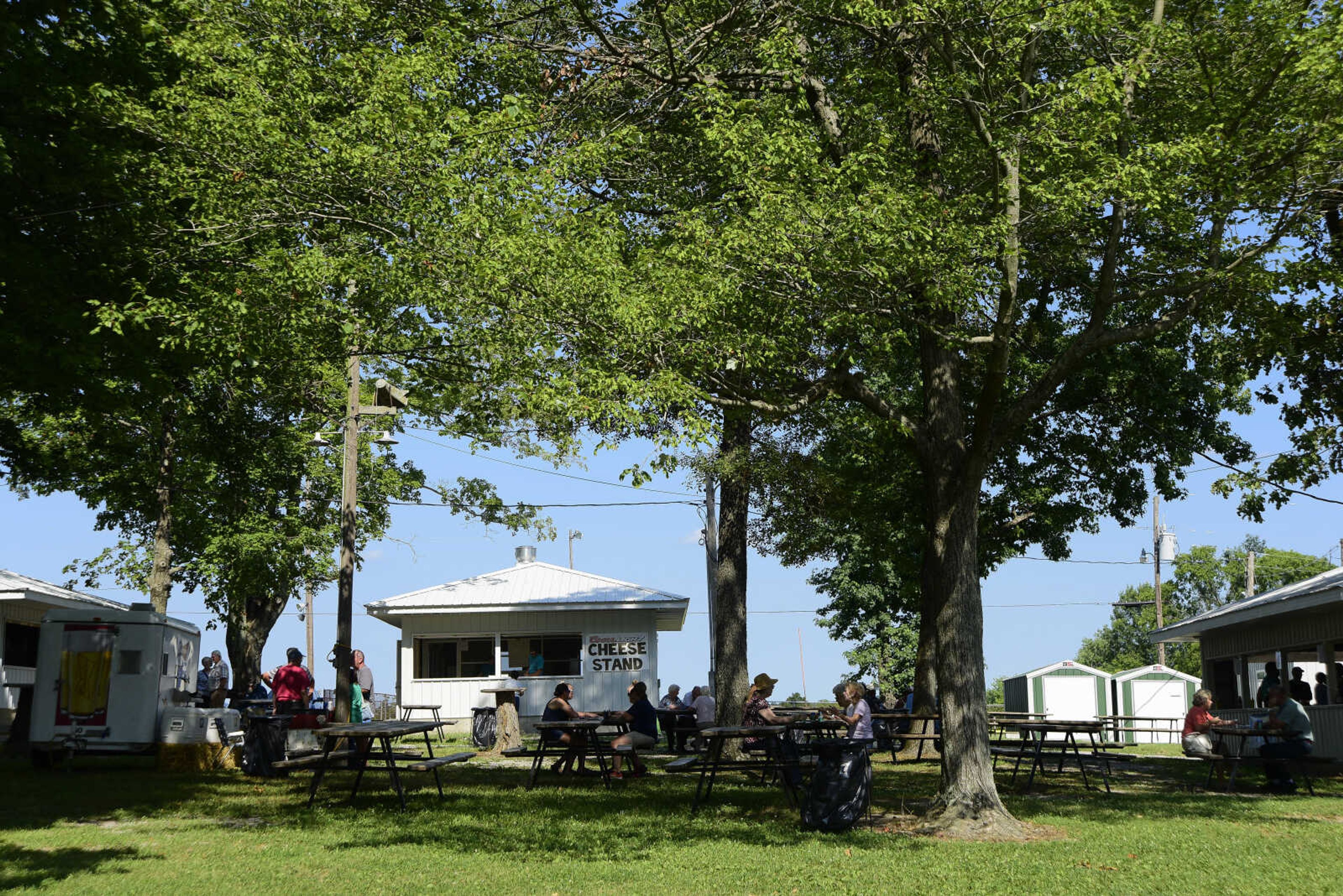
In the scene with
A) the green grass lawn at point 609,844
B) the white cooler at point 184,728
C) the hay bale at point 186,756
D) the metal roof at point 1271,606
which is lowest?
the green grass lawn at point 609,844

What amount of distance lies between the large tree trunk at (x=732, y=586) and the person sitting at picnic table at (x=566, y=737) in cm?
382

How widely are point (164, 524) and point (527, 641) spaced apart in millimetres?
10638

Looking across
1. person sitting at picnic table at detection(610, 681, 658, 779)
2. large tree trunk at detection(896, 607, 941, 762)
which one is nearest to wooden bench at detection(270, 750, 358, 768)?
person sitting at picnic table at detection(610, 681, 658, 779)

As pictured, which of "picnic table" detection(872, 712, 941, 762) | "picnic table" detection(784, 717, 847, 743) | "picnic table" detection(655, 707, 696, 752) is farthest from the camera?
"picnic table" detection(655, 707, 696, 752)

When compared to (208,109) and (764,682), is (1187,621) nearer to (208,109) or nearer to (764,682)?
(764,682)

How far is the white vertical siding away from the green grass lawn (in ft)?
49.0

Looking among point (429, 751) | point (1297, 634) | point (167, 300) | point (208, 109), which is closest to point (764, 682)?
point (429, 751)

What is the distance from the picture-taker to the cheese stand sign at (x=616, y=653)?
2970 centimetres

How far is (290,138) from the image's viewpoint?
12734 mm

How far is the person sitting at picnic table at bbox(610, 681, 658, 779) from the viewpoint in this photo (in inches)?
602

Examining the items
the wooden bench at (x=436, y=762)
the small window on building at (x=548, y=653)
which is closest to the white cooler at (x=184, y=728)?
the wooden bench at (x=436, y=762)

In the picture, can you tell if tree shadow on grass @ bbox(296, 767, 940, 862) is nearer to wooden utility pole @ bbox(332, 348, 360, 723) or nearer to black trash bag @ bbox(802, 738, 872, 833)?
black trash bag @ bbox(802, 738, 872, 833)

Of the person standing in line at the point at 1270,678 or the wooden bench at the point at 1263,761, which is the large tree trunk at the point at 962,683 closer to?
the wooden bench at the point at 1263,761

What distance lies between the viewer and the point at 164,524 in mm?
Answer: 22047
